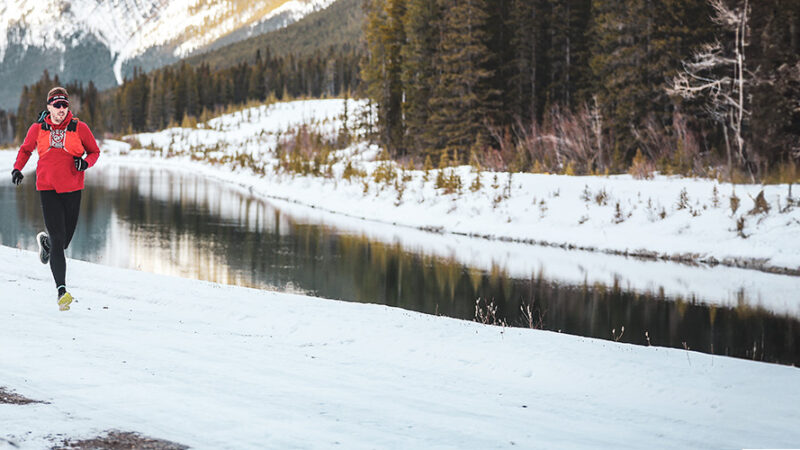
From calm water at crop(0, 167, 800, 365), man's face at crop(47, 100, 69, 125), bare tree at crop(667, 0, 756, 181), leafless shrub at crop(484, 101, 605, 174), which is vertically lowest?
calm water at crop(0, 167, 800, 365)

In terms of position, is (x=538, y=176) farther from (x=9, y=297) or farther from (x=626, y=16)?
(x=9, y=297)

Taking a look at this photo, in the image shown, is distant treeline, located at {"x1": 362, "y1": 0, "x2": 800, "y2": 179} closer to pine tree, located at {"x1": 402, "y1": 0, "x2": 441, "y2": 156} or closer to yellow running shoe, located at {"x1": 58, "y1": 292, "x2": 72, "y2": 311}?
pine tree, located at {"x1": 402, "y1": 0, "x2": 441, "y2": 156}

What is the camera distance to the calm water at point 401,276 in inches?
458

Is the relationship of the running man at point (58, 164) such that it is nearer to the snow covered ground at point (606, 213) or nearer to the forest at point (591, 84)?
the snow covered ground at point (606, 213)

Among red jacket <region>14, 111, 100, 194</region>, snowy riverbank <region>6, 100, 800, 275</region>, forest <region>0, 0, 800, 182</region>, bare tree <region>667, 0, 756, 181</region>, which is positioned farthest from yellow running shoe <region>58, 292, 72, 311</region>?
bare tree <region>667, 0, 756, 181</region>

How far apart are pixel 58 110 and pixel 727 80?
24.0m

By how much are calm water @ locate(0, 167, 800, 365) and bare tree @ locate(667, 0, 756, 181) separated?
8656 mm

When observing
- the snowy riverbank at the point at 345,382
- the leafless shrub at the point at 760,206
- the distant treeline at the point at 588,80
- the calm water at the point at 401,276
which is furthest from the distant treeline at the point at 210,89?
the snowy riverbank at the point at 345,382

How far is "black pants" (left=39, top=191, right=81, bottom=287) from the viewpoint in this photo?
7.34 m

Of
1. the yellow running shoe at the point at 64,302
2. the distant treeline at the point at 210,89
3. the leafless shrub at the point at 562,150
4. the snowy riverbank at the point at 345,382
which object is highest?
the distant treeline at the point at 210,89

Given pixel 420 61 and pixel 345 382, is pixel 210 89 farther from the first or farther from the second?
pixel 345 382

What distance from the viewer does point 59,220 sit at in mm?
7406

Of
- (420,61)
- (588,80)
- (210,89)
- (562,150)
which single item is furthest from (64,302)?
(210,89)

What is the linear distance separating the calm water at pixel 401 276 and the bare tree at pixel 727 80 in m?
8.66
